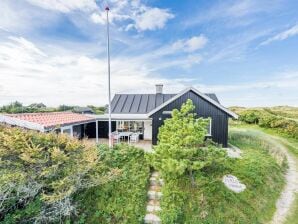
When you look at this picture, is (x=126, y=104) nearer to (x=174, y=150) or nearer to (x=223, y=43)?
(x=223, y=43)

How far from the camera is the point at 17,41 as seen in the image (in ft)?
40.3

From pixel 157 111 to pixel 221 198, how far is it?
824cm

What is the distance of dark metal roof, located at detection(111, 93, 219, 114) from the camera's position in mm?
18906

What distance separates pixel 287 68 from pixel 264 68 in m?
2.52

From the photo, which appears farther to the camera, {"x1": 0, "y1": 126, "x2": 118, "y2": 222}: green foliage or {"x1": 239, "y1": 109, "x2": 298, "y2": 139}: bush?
{"x1": 239, "y1": 109, "x2": 298, "y2": 139}: bush

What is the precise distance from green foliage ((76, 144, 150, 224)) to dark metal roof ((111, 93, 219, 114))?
8.91 metres

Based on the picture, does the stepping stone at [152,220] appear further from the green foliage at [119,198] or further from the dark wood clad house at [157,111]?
the dark wood clad house at [157,111]

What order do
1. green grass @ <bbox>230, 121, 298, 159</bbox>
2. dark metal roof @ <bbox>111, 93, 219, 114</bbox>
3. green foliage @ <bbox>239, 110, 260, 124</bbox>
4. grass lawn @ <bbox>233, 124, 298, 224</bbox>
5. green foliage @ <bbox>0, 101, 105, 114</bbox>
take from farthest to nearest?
green foliage @ <bbox>239, 110, 260, 124</bbox> < green foliage @ <bbox>0, 101, 105, 114</bbox> < dark metal roof @ <bbox>111, 93, 219, 114</bbox> < green grass @ <bbox>230, 121, 298, 159</bbox> < grass lawn @ <bbox>233, 124, 298, 224</bbox>

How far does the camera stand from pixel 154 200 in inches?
341

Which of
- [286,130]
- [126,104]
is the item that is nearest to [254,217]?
[126,104]

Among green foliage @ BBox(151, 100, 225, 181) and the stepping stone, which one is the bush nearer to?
green foliage @ BBox(151, 100, 225, 181)

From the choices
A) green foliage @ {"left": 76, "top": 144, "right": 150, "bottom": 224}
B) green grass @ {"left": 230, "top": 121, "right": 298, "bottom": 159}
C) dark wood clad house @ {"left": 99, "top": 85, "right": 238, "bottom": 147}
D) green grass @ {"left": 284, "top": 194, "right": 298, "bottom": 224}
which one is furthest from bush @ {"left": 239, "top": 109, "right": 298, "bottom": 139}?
green foliage @ {"left": 76, "top": 144, "right": 150, "bottom": 224}

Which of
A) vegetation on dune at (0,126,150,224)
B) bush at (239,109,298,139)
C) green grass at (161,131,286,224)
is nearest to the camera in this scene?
A: vegetation on dune at (0,126,150,224)

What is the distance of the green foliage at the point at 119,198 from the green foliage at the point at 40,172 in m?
0.70
